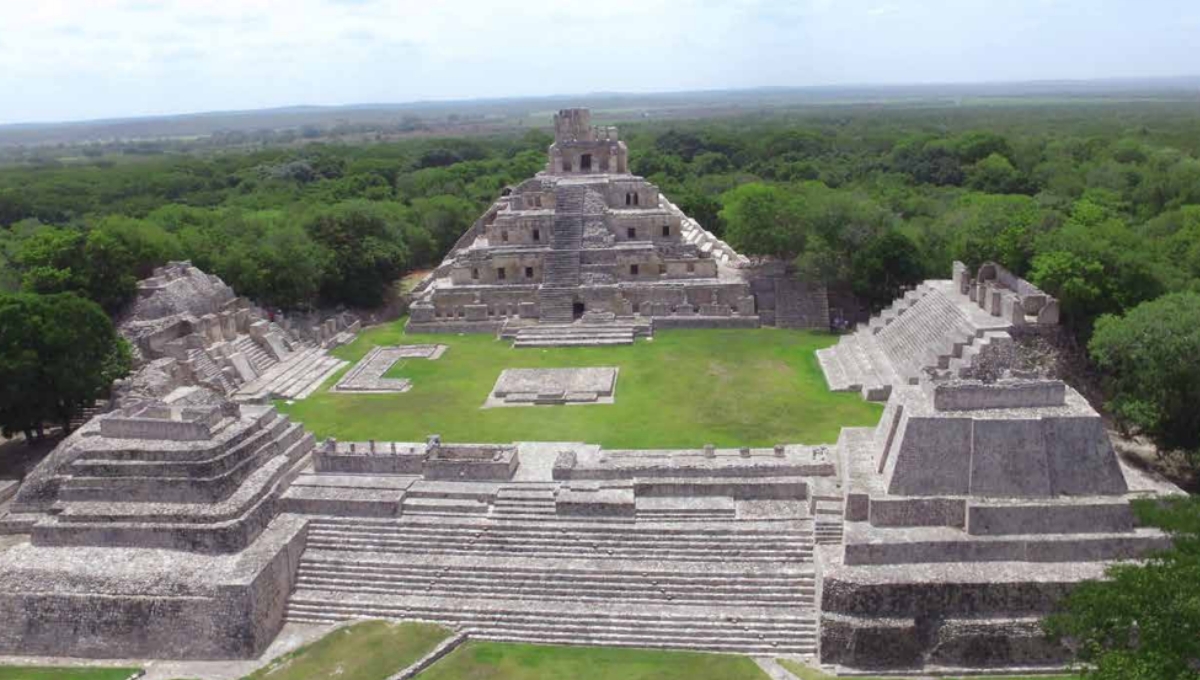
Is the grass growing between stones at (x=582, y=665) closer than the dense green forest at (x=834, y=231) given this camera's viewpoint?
Yes

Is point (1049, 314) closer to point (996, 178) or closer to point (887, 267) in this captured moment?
point (887, 267)

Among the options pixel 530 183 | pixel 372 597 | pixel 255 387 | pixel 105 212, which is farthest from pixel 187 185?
pixel 372 597

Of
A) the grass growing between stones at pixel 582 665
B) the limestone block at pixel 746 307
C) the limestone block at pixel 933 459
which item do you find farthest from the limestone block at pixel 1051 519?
the limestone block at pixel 746 307

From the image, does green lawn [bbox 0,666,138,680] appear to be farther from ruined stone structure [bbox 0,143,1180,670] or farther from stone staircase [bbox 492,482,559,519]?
stone staircase [bbox 492,482,559,519]

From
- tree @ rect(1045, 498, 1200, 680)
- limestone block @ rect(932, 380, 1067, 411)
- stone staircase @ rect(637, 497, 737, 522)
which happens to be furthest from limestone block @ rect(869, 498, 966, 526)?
tree @ rect(1045, 498, 1200, 680)

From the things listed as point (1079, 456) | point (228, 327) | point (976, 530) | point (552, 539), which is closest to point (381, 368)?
point (228, 327)

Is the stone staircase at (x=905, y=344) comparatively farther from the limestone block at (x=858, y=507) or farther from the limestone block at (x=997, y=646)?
the limestone block at (x=997, y=646)

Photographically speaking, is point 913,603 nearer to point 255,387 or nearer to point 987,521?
point 987,521
